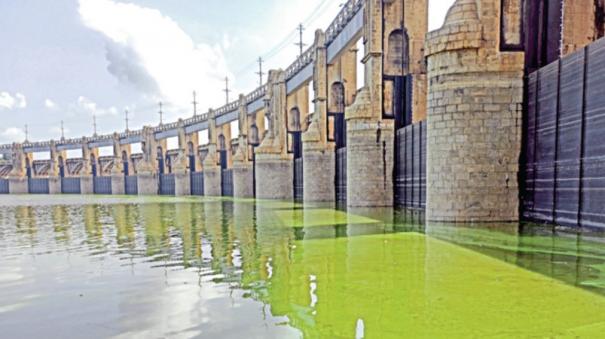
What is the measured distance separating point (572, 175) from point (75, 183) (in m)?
87.5

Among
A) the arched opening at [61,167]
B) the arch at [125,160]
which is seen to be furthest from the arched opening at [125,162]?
the arched opening at [61,167]

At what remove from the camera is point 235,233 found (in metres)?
13.6

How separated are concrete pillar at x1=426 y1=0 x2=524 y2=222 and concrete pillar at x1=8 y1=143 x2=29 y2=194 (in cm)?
9218

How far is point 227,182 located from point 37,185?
170 feet

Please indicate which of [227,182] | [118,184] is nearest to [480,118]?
[227,182]

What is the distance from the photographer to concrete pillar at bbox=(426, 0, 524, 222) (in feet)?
44.2

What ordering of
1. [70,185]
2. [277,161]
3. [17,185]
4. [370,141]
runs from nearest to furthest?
[370,141] < [277,161] < [70,185] < [17,185]

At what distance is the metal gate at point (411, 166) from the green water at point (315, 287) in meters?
8.06

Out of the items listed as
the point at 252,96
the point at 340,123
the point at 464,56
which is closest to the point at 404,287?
the point at 464,56

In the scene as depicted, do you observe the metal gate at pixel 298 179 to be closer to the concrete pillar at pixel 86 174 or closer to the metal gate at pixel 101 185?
the metal gate at pixel 101 185

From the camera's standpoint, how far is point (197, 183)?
6234 cm

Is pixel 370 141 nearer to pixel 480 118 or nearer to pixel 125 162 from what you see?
pixel 480 118

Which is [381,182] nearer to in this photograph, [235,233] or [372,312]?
[235,233]

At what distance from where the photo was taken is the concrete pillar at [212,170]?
55.4m
